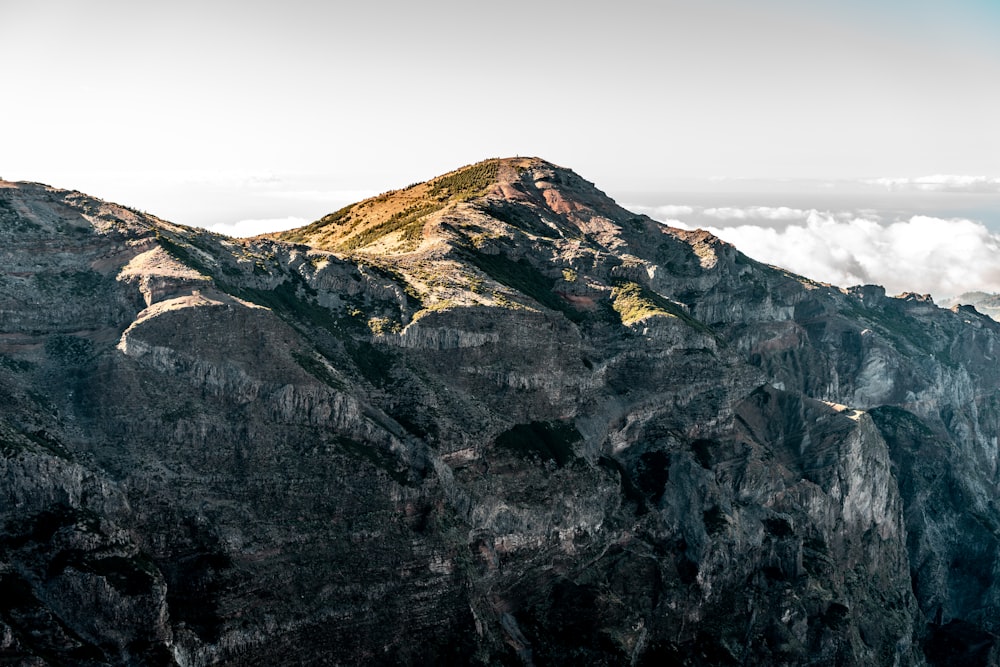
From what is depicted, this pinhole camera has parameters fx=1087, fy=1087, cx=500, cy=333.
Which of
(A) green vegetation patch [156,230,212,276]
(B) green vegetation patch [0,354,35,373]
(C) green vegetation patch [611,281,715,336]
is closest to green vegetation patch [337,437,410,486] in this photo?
(A) green vegetation patch [156,230,212,276]

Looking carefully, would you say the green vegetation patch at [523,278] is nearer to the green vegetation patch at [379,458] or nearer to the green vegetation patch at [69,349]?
the green vegetation patch at [379,458]

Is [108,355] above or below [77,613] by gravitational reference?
above

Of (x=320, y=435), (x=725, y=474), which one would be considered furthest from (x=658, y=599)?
(x=320, y=435)

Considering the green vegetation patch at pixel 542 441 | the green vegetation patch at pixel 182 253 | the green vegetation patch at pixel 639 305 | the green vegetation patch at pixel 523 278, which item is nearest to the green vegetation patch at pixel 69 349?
the green vegetation patch at pixel 182 253

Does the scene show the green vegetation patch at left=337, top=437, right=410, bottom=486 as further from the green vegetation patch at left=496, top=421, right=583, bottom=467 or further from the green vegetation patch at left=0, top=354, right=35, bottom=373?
the green vegetation patch at left=0, top=354, right=35, bottom=373

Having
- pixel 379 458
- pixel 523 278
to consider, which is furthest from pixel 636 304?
pixel 379 458

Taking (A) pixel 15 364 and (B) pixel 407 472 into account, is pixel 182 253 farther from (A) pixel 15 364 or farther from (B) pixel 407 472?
(B) pixel 407 472

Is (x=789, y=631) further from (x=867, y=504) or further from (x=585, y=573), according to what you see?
(x=867, y=504)
